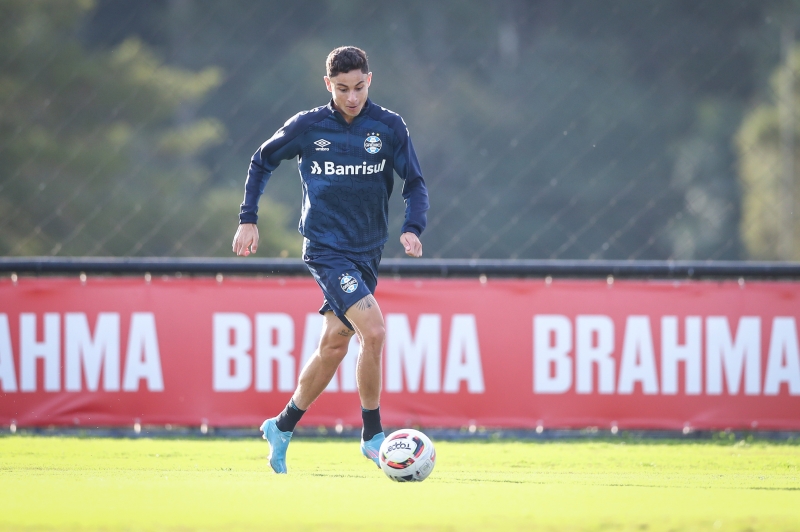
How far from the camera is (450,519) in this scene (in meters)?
3.11

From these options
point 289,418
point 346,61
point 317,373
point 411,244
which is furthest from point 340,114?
point 289,418

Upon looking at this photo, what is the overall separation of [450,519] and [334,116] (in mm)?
2029

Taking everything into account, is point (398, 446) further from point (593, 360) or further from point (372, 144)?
point (593, 360)

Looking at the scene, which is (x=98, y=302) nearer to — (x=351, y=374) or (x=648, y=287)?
(x=351, y=374)

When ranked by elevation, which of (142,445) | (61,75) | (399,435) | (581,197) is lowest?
(142,445)

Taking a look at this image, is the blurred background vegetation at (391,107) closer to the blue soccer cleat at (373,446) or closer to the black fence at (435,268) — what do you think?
the black fence at (435,268)

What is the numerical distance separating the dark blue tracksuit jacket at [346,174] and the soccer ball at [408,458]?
858 millimetres

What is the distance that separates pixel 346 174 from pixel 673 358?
103 inches

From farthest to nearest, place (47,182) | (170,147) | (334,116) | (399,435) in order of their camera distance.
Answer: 1. (170,147)
2. (47,182)
3. (334,116)
4. (399,435)

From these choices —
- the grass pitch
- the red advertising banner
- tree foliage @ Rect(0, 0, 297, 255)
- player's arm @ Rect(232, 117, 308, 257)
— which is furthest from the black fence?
player's arm @ Rect(232, 117, 308, 257)

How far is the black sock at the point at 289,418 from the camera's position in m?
4.51

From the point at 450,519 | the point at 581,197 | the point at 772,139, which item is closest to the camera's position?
the point at 450,519

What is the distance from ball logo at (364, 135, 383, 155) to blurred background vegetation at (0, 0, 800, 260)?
2.76 metres

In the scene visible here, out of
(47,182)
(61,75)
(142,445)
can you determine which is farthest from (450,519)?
(61,75)
